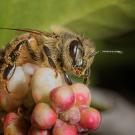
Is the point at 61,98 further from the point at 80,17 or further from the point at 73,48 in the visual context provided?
the point at 80,17

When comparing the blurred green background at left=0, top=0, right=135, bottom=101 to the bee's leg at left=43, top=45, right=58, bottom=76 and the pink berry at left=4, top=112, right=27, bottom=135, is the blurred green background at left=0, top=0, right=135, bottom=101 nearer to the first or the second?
the bee's leg at left=43, top=45, right=58, bottom=76

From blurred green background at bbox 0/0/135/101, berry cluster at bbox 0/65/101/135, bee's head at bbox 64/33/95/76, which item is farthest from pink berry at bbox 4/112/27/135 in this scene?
blurred green background at bbox 0/0/135/101

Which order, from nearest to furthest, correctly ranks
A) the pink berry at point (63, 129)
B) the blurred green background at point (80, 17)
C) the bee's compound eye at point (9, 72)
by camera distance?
the pink berry at point (63, 129) → the bee's compound eye at point (9, 72) → the blurred green background at point (80, 17)

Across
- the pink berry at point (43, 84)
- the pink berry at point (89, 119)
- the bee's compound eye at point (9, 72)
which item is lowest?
the pink berry at point (89, 119)

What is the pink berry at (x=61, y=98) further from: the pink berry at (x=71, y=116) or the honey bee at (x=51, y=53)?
the honey bee at (x=51, y=53)

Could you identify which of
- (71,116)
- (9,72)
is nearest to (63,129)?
(71,116)

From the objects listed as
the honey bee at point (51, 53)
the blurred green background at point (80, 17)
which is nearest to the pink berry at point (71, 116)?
the honey bee at point (51, 53)
